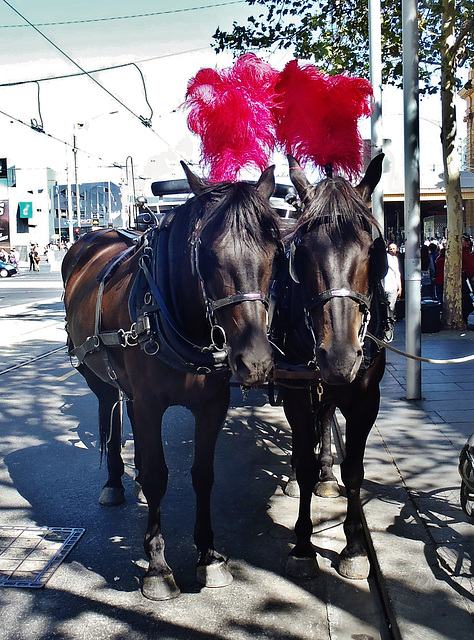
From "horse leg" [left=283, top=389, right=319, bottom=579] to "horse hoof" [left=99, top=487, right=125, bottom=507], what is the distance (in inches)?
65.9

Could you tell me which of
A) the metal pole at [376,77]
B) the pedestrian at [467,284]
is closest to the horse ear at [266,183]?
the metal pole at [376,77]

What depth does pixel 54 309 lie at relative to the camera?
2122 centimetres

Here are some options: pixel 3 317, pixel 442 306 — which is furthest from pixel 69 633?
pixel 3 317

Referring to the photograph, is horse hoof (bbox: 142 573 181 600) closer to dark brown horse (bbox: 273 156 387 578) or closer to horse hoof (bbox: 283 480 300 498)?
dark brown horse (bbox: 273 156 387 578)

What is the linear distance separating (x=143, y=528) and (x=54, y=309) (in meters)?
17.4

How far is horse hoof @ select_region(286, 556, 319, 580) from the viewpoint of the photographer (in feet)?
13.0

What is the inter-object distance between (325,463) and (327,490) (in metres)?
0.23

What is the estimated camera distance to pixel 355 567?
3979 mm

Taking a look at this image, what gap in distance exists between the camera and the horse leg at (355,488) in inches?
156

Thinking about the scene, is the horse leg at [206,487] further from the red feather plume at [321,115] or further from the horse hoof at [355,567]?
the red feather plume at [321,115]

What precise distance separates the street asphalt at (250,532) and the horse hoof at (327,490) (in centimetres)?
7

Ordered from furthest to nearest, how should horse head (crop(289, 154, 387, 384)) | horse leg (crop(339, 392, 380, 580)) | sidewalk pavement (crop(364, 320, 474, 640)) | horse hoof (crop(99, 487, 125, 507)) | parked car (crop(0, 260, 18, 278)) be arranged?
parked car (crop(0, 260, 18, 278)), horse hoof (crop(99, 487, 125, 507)), horse leg (crop(339, 392, 380, 580)), sidewalk pavement (crop(364, 320, 474, 640)), horse head (crop(289, 154, 387, 384))

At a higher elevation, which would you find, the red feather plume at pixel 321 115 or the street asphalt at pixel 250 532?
the red feather plume at pixel 321 115

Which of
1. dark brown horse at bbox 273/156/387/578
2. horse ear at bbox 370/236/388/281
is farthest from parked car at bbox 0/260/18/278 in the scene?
horse ear at bbox 370/236/388/281
